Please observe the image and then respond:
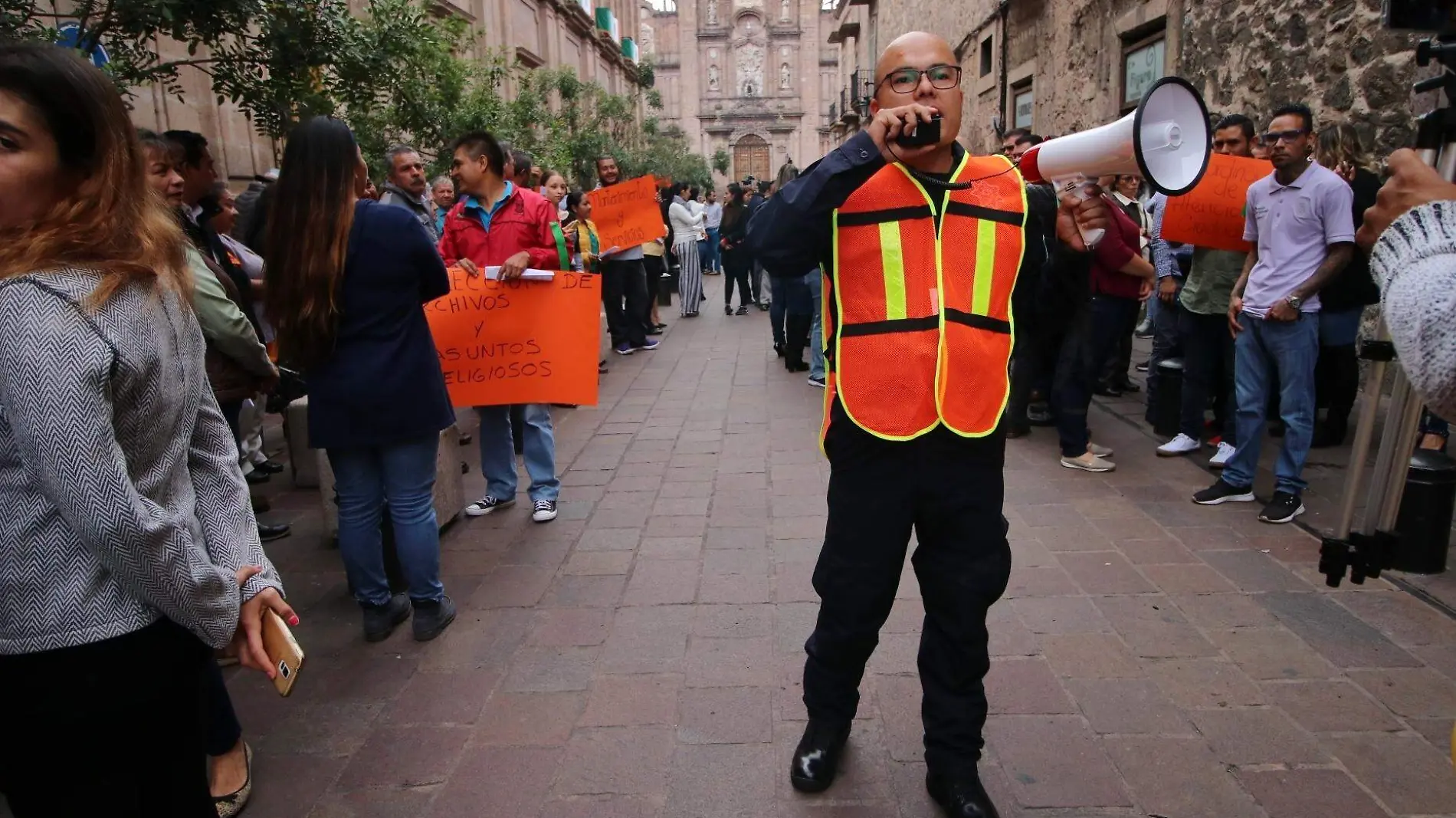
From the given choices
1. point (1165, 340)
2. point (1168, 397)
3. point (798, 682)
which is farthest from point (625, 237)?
point (798, 682)

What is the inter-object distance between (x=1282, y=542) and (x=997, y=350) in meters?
2.97

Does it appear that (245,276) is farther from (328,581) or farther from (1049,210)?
(1049,210)

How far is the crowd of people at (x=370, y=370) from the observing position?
59.2 inches

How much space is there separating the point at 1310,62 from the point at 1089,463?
428 centimetres

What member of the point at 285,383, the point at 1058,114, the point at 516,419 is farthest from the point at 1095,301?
the point at 1058,114

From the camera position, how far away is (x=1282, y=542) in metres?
4.50

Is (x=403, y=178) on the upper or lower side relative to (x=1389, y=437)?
upper

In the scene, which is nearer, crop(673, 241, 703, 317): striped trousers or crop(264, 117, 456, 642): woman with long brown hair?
crop(264, 117, 456, 642): woman with long brown hair

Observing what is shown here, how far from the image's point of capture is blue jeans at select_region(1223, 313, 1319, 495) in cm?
480

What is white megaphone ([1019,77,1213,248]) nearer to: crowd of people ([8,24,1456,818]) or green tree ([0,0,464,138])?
crowd of people ([8,24,1456,818])

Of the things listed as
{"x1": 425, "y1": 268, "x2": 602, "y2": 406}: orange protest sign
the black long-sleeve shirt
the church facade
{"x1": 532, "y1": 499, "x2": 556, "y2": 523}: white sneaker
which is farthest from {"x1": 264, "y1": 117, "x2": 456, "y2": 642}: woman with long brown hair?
the church facade

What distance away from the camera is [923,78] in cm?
225

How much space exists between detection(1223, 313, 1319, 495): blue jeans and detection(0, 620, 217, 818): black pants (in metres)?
4.87

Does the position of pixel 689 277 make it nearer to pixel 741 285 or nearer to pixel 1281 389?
pixel 741 285
